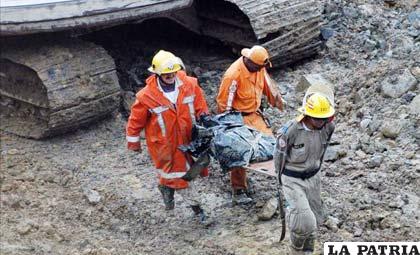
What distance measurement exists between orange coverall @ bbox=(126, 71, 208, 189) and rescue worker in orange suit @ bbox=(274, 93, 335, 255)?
1.18 metres

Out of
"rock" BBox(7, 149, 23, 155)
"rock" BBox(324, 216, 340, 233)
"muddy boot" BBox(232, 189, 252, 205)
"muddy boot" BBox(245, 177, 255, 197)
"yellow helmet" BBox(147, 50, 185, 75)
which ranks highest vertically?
"yellow helmet" BBox(147, 50, 185, 75)

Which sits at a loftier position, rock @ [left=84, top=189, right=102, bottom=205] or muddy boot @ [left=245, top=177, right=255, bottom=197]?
muddy boot @ [left=245, top=177, right=255, bottom=197]

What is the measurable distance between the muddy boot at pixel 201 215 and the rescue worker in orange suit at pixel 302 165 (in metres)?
1.22

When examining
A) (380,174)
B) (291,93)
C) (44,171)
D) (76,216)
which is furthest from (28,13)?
(380,174)

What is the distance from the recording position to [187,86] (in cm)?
713

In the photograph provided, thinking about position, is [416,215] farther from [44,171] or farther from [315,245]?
[44,171]

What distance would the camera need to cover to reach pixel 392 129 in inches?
304

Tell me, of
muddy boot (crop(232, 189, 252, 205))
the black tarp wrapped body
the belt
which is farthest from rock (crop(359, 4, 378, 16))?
the belt

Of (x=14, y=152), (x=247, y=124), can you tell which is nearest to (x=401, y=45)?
(x=247, y=124)

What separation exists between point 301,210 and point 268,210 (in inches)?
43.7

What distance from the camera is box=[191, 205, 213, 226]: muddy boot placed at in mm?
7402

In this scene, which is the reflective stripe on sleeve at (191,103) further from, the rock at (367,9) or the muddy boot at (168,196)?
the rock at (367,9)

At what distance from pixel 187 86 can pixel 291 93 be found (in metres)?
2.31

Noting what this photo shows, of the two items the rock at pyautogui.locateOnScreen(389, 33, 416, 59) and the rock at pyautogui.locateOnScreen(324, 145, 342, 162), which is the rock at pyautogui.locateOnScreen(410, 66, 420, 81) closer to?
the rock at pyautogui.locateOnScreen(389, 33, 416, 59)
